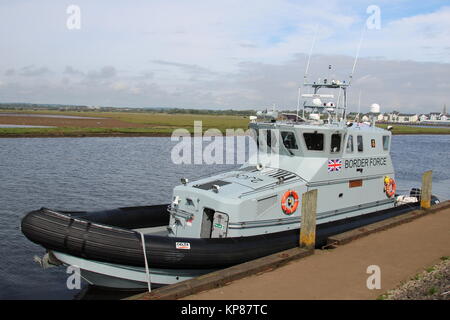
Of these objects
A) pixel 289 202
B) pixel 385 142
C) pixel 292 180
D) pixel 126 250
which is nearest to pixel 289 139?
pixel 292 180

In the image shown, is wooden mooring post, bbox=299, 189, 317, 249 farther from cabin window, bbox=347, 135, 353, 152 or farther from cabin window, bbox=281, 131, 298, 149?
cabin window, bbox=347, 135, 353, 152

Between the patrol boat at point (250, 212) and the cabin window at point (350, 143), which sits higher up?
the cabin window at point (350, 143)

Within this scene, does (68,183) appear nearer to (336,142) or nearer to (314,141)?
(314,141)

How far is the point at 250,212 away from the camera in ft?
26.2

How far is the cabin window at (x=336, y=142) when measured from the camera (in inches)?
362

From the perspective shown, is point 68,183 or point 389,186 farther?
point 68,183

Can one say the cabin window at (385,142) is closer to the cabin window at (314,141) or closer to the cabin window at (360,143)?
the cabin window at (360,143)

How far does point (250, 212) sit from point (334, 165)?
2.43m

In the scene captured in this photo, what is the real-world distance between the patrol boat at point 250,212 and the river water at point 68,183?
1.77 m

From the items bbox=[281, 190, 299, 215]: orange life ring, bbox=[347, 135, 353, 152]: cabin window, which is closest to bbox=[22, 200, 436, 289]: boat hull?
bbox=[281, 190, 299, 215]: orange life ring

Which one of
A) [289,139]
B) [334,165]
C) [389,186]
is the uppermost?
[289,139]

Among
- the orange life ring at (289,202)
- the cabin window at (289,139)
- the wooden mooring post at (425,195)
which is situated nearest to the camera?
the orange life ring at (289,202)

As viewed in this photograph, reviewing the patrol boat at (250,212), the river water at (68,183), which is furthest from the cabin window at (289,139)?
the river water at (68,183)
